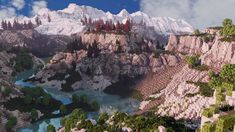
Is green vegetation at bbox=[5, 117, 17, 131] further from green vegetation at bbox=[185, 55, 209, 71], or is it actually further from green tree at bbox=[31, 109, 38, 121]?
green vegetation at bbox=[185, 55, 209, 71]

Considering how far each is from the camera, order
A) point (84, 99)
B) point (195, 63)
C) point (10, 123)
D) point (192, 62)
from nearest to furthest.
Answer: point (10, 123), point (192, 62), point (195, 63), point (84, 99)

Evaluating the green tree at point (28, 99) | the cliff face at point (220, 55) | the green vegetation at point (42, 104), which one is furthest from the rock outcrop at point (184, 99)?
the green tree at point (28, 99)

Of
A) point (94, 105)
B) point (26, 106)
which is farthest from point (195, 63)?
point (26, 106)

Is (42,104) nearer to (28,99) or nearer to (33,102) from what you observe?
(33,102)

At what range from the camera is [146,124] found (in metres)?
104

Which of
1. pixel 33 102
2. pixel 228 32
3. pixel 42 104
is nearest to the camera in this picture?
pixel 42 104

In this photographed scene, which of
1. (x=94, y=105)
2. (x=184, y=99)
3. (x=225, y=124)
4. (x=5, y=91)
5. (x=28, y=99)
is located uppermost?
(x=225, y=124)

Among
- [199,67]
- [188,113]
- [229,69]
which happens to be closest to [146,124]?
[188,113]

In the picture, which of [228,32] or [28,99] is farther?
[228,32]

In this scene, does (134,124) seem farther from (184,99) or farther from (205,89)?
(205,89)

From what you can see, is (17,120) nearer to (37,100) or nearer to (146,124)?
(37,100)

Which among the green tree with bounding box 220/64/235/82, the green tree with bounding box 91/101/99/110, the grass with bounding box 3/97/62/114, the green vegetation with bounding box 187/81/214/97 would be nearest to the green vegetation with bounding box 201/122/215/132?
the green vegetation with bounding box 187/81/214/97

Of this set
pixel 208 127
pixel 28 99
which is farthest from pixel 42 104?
pixel 208 127

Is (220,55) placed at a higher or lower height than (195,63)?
higher
